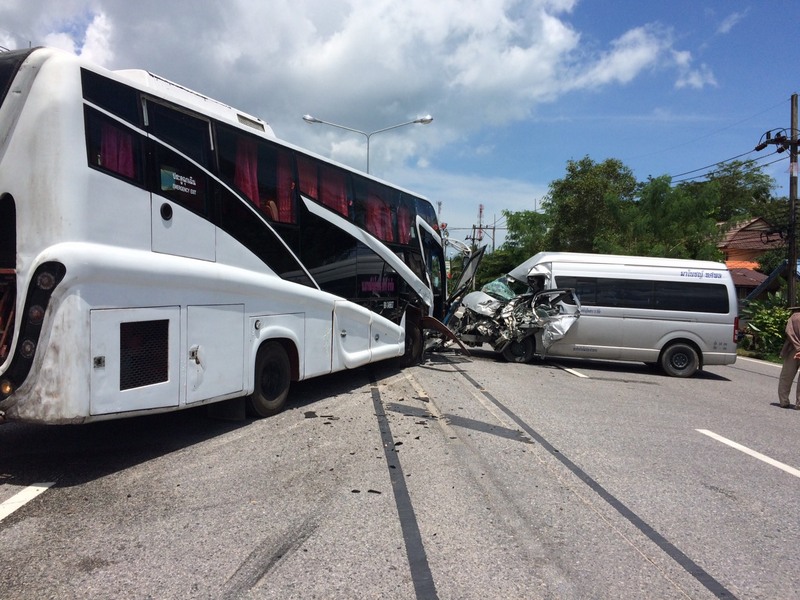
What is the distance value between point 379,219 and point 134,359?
19.1 feet

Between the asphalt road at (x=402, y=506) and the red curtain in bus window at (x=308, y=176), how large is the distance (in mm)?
2991

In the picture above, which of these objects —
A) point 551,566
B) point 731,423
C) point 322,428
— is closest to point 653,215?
point 731,423

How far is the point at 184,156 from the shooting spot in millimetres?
5711

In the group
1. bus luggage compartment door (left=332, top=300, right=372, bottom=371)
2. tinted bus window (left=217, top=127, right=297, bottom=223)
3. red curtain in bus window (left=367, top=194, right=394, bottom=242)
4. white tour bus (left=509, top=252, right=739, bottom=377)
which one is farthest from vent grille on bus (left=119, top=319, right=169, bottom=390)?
white tour bus (left=509, top=252, right=739, bottom=377)

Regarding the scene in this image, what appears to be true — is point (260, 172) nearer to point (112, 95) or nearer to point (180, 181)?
point (180, 181)

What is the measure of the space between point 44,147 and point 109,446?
9.75 feet

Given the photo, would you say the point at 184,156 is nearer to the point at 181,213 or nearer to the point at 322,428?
the point at 181,213

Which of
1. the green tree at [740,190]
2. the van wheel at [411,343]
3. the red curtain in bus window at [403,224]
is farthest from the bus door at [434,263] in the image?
the green tree at [740,190]

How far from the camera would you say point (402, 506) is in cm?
449

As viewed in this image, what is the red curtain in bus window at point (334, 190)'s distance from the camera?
27.3 feet

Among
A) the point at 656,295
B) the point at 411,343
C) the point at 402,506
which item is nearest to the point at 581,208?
the point at 656,295

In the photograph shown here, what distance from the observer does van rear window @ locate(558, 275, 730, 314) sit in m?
12.9

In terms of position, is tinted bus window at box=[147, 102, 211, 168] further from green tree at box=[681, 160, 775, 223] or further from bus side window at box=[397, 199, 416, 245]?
green tree at box=[681, 160, 775, 223]

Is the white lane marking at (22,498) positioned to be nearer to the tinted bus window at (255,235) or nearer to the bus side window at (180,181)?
the bus side window at (180,181)
